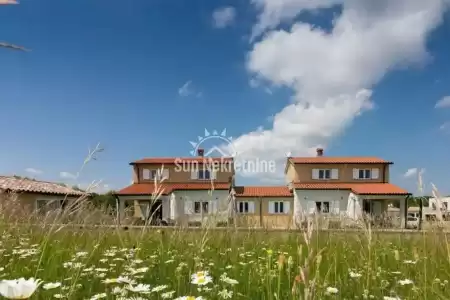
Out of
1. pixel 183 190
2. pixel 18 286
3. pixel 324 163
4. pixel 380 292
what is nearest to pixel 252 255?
pixel 380 292

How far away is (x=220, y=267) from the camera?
437cm

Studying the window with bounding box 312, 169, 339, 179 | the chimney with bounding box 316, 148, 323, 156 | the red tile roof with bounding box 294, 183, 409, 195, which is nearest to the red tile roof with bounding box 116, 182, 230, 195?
the red tile roof with bounding box 294, 183, 409, 195

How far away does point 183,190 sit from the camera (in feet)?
127

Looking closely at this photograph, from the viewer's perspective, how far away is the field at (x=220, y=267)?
2750 mm

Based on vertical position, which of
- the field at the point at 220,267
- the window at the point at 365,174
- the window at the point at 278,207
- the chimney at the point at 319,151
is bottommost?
the window at the point at 278,207

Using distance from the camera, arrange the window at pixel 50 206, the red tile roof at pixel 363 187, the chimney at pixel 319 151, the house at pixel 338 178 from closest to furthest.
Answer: the window at pixel 50 206 → the red tile roof at pixel 363 187 → the house at pixel 338 178 → the chimney at pixel 319 151

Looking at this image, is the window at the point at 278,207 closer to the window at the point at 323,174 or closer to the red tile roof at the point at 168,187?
the window at the point at 323,174

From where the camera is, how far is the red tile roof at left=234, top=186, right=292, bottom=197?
38.9 metres

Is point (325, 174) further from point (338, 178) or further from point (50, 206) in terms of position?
point (50, 206)

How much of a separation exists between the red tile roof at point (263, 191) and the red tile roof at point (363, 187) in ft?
5.51

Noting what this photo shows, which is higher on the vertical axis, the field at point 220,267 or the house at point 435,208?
the house at point 435,208

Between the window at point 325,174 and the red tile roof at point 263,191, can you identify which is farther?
the window at point 325,174

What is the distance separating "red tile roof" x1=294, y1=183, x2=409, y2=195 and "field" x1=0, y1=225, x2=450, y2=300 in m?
31.2

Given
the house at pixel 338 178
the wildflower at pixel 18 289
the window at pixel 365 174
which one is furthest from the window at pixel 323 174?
the wildflower at pixel 18 289
